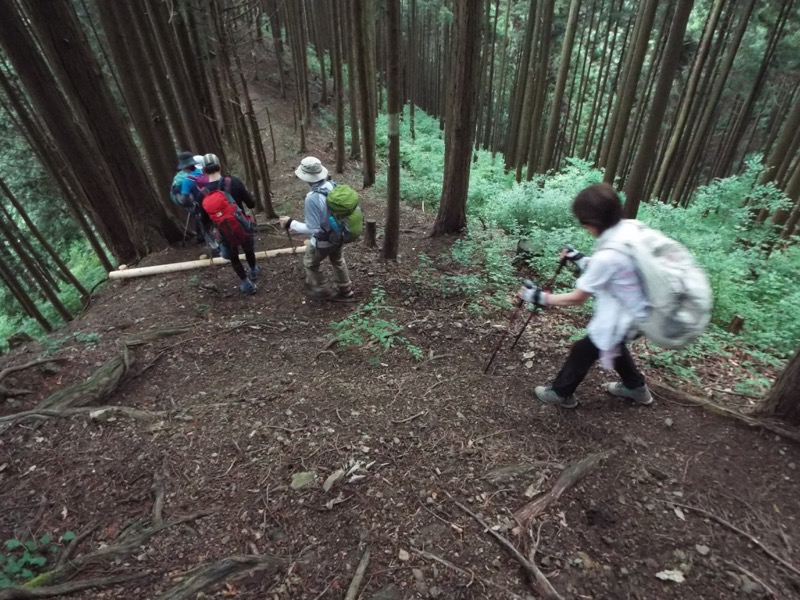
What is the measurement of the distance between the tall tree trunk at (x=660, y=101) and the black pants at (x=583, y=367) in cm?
369

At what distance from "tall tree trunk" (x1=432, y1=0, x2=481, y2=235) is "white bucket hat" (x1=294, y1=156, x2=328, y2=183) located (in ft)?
10.3

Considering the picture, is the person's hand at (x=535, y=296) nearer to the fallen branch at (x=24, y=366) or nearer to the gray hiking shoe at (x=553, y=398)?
the gray hiking shoe at (x=553, y=398)

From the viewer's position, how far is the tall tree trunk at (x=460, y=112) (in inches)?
253

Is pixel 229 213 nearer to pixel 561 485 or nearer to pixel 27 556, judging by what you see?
pixel 27 556

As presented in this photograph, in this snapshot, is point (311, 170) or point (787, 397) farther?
point (311, 170)

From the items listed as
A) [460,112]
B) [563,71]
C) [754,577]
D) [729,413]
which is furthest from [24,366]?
[563,71]

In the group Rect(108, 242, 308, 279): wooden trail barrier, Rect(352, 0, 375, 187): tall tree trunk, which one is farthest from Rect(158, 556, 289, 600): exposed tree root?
Rect(352, 0, 375, 187): tall tree trunk

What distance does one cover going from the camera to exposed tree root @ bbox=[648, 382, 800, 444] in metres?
3.03

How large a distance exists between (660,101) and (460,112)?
346 centimetres

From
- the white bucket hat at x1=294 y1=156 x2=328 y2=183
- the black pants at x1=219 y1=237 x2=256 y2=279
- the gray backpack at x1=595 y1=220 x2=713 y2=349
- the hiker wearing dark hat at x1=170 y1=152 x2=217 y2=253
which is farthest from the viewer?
the hiker wearing dark hat at x1=170 y1=152 x2=217 y2=253

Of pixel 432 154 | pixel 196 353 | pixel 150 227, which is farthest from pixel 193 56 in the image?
pixel 432 154

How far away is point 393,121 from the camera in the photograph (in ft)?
19.5

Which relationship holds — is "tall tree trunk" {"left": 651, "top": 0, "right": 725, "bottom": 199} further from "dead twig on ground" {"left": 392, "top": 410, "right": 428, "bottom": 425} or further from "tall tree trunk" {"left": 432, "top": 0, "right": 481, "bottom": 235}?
"dead twig on ground" {"left": 392, "top": 410, "right": 428, "bottom": 425}

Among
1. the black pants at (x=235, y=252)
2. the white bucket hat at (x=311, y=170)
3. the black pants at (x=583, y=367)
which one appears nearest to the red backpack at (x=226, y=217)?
the black pants at (x=235, y=252)
